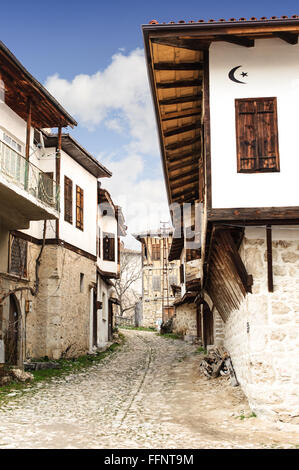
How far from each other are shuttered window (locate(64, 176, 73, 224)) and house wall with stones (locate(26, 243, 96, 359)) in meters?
1.27

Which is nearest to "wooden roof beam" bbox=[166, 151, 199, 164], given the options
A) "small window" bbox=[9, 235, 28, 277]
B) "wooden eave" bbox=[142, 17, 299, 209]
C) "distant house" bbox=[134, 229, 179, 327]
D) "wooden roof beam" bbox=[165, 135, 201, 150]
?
"wooden eave" bbox=[142, 17, 299, 209]

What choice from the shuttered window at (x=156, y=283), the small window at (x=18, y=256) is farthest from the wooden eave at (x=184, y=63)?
the shuttered window at (x=156, y=283)

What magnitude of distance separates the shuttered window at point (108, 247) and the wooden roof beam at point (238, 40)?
643 inches

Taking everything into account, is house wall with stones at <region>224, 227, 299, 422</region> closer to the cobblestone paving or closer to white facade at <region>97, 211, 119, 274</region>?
the cobblestone paving

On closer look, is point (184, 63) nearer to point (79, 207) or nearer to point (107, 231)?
point (79, 207)

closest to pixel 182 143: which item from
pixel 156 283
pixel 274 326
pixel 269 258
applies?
pixel 269 258

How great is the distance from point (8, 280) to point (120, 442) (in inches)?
349

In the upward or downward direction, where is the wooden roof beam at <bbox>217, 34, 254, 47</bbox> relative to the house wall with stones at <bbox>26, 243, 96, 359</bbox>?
upward

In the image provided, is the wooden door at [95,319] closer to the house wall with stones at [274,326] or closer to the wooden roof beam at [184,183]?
the wooden roof beam at [184,183]

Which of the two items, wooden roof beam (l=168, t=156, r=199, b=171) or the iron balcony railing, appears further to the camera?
wooden roof beam (l=168, t=156, r=199, b=171)

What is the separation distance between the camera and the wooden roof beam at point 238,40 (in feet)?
34.0

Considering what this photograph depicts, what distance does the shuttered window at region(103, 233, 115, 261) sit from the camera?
25.9 meters

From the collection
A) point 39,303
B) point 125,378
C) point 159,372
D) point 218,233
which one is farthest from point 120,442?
point 39,303

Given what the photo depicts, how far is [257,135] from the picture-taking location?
10.3m
